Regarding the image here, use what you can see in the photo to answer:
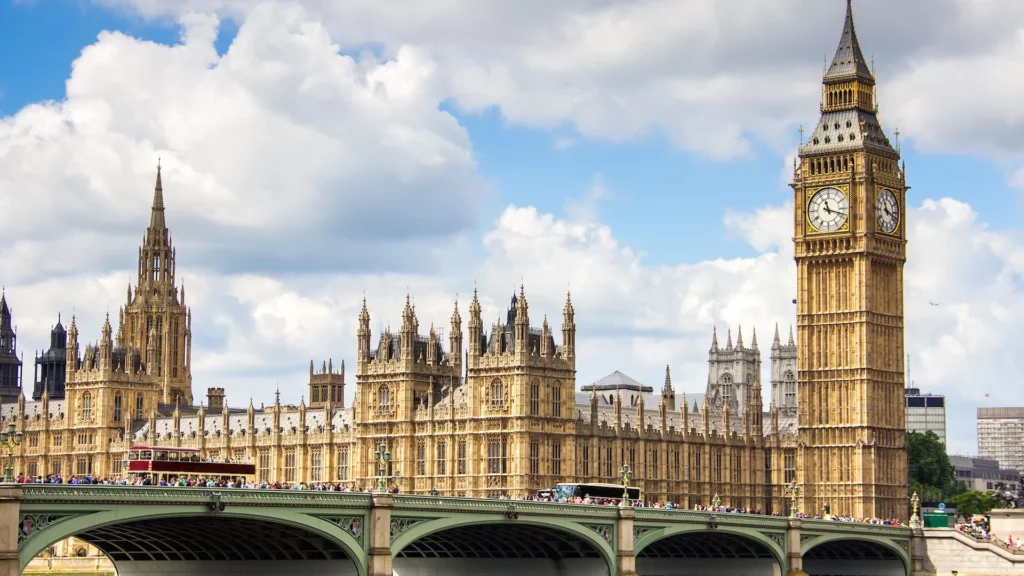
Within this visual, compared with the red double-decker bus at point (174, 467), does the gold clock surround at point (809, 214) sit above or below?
above

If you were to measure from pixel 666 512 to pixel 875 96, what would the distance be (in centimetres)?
7037

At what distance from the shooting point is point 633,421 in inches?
6344

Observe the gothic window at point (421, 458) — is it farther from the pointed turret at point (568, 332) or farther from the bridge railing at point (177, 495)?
the bridge railing at point (177, 495)

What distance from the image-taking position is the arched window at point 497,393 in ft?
480

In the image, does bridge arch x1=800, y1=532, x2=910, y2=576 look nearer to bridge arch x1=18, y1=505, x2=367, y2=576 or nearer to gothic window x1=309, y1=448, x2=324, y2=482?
bridge arch x1=18, y1=505, x2=367, y2=576

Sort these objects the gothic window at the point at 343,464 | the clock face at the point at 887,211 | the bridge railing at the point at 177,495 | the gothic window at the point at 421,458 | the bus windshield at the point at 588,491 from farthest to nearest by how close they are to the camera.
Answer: the gothic window at the point at 343,464
the clock face at the point at 887,211
the gothic window at the point at 421,458
the bus windshield at the point at 588,491
the bridge railing at the point at 177,495

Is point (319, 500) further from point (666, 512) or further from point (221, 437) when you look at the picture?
point (221, 437)

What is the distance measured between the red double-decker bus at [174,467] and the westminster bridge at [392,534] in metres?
10.3

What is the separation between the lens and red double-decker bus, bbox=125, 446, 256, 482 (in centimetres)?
10919

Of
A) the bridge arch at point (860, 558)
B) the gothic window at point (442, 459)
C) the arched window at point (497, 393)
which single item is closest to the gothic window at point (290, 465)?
the gothic window at point (442, 459)

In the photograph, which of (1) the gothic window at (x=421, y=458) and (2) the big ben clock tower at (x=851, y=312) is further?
(2) the big ben clock tower at (x=851, y=312)

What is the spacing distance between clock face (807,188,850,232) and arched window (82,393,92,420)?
78.2 m

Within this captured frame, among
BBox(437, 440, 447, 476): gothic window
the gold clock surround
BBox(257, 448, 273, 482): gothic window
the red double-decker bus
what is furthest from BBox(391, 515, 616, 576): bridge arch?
BBox(257, 448, 273, 482): gothic window

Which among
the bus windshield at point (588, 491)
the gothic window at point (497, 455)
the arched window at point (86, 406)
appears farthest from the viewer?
the arched window at point (86, 406)
